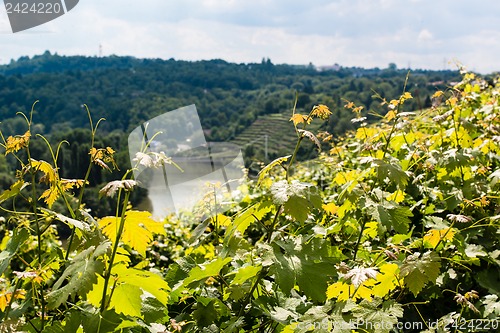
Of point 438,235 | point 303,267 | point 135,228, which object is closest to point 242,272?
point 303,267

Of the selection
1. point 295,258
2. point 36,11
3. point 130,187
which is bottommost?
point 295,258

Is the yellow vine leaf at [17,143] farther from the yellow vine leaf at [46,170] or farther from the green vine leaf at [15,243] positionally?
the green vine leaf at [15,243]

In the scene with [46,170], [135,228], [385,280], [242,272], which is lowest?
[385,280]

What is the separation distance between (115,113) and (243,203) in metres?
66.5

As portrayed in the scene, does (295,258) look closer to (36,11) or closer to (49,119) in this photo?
(36,11)

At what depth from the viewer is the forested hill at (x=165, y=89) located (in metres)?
59.9

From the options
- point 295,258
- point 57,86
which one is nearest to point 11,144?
point 295,258

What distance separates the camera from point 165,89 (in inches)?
2928

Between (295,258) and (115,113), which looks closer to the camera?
(295,258)

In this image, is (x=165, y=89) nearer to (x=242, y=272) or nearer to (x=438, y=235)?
(x=438, y=235)

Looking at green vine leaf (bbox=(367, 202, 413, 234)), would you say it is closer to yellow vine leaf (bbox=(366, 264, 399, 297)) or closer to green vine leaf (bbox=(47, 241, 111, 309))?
yellow vine leaf (bbox=(366, 264, 399, 297))

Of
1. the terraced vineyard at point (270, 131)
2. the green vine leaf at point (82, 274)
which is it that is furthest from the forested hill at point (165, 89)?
the green vine leaf at point (82, 274)

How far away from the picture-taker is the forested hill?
59.9 meters

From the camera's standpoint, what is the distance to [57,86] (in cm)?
7312
